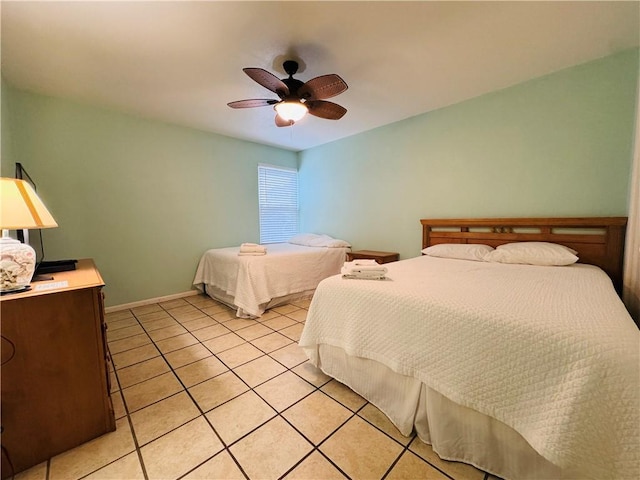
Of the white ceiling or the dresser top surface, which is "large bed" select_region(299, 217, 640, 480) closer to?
the dresser top surface

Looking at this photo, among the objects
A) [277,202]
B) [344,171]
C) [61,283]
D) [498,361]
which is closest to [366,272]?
[498,361]

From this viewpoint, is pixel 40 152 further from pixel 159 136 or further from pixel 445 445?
pixel 445 445

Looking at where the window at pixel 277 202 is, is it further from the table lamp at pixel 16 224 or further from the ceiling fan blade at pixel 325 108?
the table lamp at pixel 16 224

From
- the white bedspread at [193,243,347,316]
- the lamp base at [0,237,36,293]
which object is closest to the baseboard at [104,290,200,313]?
the white bedspread at [193,243,347,316]

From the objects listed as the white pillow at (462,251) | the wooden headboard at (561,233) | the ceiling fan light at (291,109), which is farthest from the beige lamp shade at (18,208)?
the wooden headboard at (561,233)

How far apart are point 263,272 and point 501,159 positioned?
291 cm

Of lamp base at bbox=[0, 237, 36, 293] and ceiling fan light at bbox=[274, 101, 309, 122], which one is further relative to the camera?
ceiling fan light at bbox=[274, 101, 309, 122]

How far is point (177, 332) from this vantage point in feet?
8.57

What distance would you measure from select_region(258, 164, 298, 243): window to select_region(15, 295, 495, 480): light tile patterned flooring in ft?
8.75

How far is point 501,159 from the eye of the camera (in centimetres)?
269

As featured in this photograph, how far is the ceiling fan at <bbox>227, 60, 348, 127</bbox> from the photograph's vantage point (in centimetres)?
185

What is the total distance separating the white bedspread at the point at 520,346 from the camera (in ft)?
2.72

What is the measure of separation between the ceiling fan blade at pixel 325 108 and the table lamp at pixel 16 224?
1946 mm

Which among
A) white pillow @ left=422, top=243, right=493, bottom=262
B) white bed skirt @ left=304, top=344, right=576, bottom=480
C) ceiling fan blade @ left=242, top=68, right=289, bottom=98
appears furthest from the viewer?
white pillow @ left=422, top=243, right=493, bottom=262
